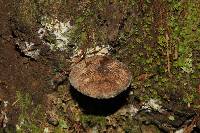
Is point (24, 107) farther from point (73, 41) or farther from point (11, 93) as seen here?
point (73, 41)

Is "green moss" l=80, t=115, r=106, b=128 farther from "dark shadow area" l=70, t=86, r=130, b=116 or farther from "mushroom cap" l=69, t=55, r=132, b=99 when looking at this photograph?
"mushroom cap" l=69, t=55, r=132, b=99

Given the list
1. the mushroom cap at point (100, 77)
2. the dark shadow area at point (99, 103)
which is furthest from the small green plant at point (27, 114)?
the mushroom cap at point (100, 77)

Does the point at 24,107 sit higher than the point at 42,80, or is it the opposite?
the point at 42,80

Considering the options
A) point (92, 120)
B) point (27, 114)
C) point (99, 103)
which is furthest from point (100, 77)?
point (27, 114)

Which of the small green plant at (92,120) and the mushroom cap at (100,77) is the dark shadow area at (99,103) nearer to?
the small green plant at (92,120)

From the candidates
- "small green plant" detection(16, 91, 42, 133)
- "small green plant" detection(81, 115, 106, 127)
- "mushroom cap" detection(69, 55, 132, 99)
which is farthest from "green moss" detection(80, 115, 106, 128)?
"mushroom cap" detection(69, 55, 132, 99)

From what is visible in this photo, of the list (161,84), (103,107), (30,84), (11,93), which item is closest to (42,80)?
(30,84)
